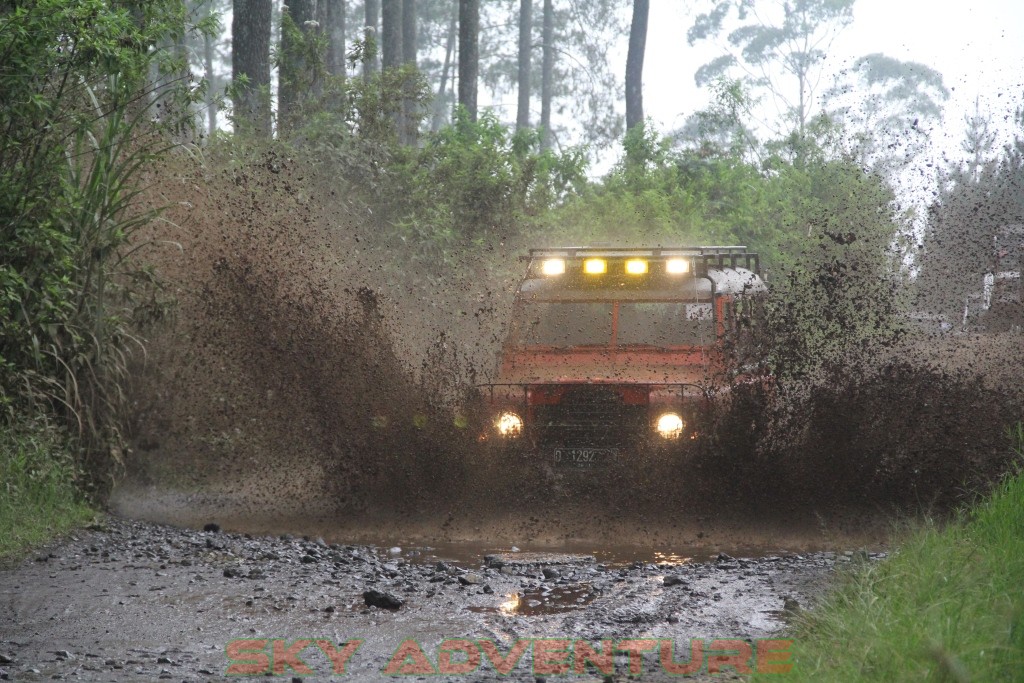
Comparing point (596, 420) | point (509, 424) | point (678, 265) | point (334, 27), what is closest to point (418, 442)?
point (509, 424)

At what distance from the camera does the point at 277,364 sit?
10.9 m

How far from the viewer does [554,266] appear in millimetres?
9859

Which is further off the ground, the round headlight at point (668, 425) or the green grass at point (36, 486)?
the round headlight at point (668, 425)

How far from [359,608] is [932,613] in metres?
3.05

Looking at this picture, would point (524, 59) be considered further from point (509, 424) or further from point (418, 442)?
point (509, 424)

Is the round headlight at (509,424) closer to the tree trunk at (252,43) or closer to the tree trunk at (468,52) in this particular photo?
the tree trunk at (252,43)

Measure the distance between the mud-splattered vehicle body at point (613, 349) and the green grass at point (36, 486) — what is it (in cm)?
321

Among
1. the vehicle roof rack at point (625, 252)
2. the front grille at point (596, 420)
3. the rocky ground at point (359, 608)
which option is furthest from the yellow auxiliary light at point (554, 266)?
the rocky ground at point (359, 608)

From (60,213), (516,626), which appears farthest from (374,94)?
(516,626)

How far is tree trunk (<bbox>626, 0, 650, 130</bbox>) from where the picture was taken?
33000 millimetres

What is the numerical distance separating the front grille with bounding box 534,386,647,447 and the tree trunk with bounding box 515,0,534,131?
38960mm

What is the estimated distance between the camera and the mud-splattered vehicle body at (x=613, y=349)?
29.5 feet

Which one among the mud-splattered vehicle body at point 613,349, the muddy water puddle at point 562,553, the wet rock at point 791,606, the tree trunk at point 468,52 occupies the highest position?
the tree trunk at point 468,52

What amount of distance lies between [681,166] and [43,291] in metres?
21.5
